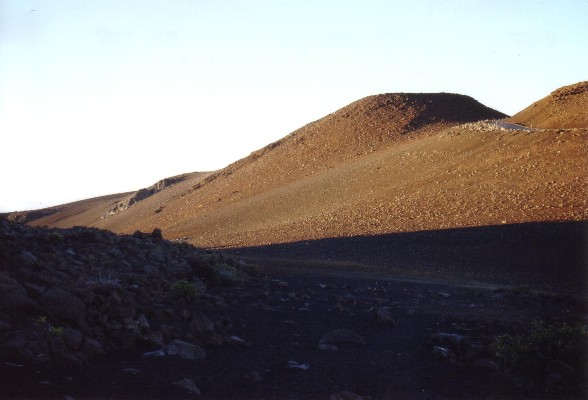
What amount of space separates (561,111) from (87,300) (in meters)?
46.7

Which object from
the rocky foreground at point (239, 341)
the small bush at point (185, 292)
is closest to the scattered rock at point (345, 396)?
the rocky foreground at point (239, 341)

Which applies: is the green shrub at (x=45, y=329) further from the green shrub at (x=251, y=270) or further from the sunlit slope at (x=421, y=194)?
the sunlit slope at (x=421, y=194)

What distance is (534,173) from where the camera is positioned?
38656 millimetres

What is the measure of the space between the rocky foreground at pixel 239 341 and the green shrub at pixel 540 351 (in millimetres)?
17

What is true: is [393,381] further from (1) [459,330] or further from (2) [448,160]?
(2) [448,160]

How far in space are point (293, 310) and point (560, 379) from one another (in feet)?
19.6

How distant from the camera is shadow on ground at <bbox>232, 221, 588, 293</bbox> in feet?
81.4

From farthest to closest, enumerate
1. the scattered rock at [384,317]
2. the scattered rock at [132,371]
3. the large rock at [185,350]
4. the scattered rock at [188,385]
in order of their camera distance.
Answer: the scattered rock at [384,317] < the large rock at [185,350] < the scattered rock at [132,371] < the scattered rock at [188,385]

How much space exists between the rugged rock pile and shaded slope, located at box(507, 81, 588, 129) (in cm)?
3810

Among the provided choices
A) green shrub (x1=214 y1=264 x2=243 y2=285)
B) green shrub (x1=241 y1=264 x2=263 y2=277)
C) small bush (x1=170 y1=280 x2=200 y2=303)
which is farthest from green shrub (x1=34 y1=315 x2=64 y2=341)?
green shrub (x1=241 y1=264 x2=263 y2=277)

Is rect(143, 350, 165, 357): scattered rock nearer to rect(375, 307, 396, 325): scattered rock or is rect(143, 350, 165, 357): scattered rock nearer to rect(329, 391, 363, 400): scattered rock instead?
rect(329, 391, 363, 400): scattered rock

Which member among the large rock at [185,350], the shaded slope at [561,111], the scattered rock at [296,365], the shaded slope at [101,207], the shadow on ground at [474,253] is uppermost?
the shaded slope at [561,111]

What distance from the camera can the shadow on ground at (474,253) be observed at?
24797mm

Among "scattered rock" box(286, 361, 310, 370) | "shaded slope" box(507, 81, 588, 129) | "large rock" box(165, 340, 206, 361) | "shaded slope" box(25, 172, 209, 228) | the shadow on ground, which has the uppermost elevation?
"shaded slope" box(507, 81, 588, 129)
